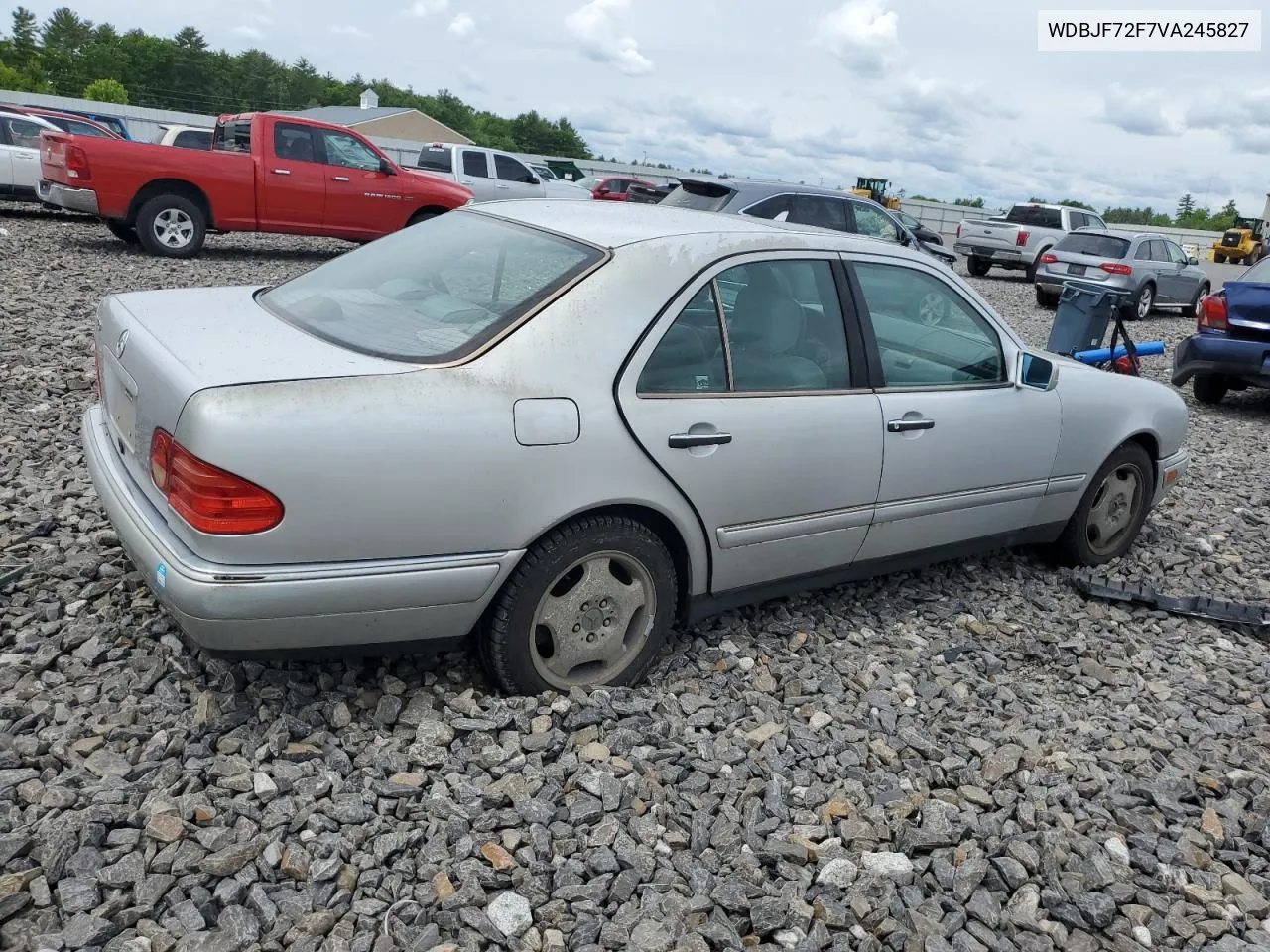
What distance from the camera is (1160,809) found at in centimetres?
307

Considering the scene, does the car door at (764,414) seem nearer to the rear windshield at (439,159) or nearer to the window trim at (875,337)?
the window trim at (875,337)

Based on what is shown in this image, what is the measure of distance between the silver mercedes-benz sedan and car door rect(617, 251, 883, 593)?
1cm

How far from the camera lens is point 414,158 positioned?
37656 mm

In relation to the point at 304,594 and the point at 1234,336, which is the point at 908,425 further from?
the point at 1234,336

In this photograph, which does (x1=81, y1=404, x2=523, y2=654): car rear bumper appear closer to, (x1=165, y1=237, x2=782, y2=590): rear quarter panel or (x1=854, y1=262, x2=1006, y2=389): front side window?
(x1=165, y1=237, x2=782, y2=590): rear quarter panel

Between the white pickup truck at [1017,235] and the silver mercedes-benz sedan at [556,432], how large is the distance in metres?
18.3

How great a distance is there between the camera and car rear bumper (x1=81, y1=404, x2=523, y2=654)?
8.68 feet

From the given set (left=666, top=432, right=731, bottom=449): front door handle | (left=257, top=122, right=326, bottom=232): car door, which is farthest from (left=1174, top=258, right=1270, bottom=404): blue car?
(left=257, top=122, right=326, bottom=232): car door

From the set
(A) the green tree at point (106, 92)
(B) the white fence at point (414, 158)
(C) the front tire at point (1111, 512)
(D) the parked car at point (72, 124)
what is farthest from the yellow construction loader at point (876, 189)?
(A) the green tree at point (106, 92)

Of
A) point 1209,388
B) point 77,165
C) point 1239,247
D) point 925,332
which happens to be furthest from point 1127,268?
point 1239,247

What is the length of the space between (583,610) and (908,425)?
1459mm

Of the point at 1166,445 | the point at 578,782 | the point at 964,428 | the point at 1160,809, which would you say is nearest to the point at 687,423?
the point at 578,782

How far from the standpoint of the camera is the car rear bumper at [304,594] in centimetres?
265

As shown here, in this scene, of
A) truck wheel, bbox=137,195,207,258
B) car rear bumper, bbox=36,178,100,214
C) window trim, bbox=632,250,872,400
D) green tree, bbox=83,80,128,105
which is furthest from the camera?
green tree, bbox=83,80,128,105
